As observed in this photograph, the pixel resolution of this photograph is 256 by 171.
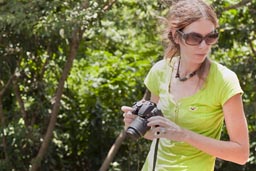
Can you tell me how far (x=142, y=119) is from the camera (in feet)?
8.55

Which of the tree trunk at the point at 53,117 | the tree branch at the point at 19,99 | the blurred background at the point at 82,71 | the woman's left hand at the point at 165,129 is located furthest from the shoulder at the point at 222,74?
the tree branch at the point at 19,99

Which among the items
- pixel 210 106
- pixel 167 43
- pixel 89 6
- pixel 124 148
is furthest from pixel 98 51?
pixel 210 106

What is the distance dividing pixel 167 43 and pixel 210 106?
0.46m

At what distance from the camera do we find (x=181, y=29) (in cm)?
271

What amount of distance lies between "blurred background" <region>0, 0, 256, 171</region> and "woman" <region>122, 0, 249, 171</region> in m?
2.15

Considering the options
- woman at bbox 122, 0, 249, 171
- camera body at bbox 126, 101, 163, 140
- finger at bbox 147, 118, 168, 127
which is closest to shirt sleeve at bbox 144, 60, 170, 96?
woman at bbox 122, 0, 249, 171

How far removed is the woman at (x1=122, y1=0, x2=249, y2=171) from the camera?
2547mm

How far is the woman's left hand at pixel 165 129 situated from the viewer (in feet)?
8.30

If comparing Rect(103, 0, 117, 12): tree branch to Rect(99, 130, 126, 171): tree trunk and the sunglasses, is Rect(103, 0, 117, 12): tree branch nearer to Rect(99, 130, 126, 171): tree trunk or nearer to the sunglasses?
Rect(99, 130, 126, 171): tree trunk

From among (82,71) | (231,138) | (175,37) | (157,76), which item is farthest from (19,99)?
(231,138)

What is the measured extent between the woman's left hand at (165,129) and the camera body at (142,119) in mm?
34

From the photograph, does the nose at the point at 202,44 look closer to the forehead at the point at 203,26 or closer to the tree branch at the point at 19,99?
the forehead at the point at 203,26

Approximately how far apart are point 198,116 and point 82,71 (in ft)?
12.6

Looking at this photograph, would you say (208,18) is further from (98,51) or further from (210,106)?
(98,51)
